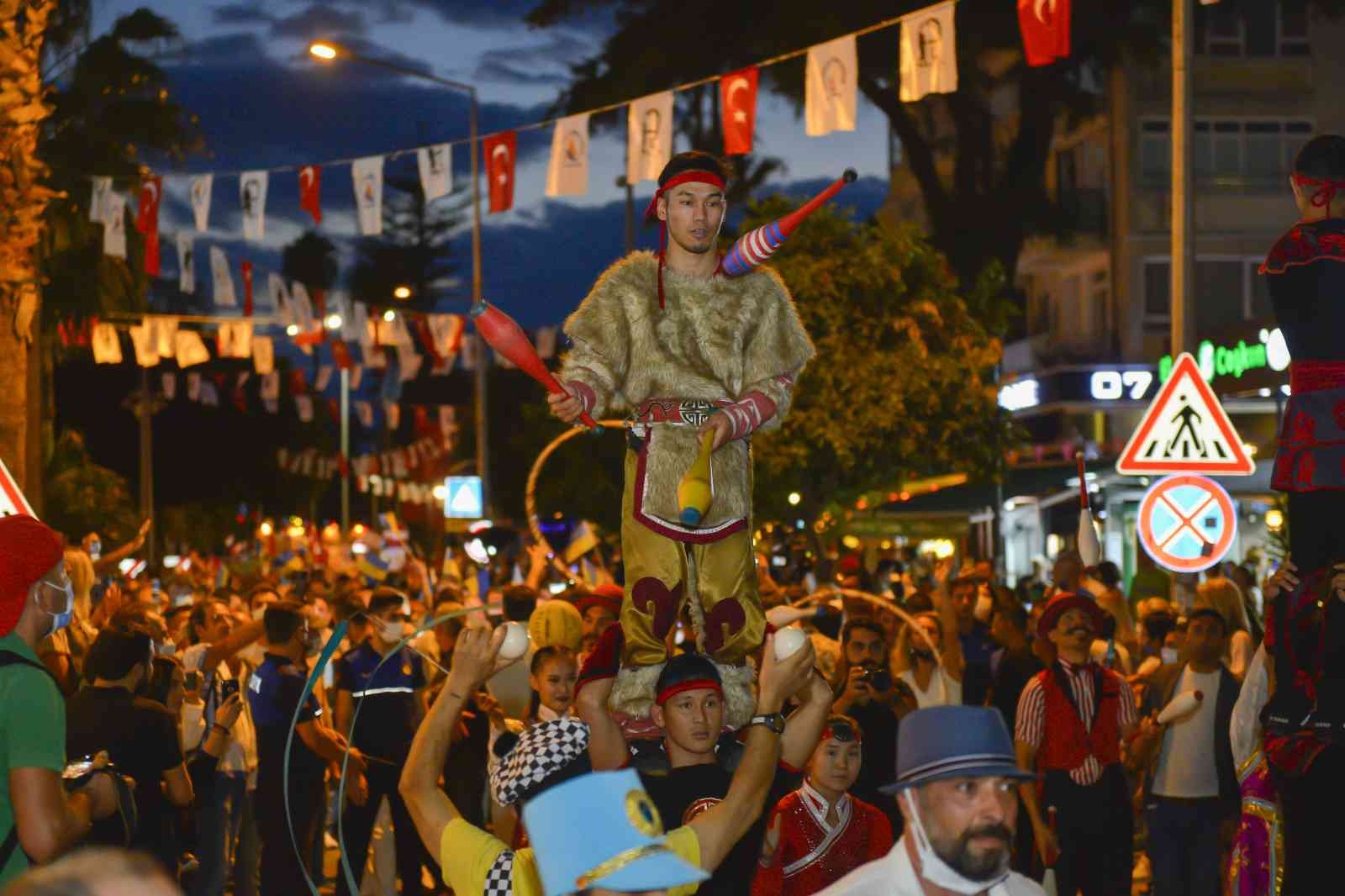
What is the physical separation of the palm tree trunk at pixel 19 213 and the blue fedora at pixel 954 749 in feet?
29.9

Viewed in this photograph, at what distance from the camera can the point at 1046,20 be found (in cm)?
1452

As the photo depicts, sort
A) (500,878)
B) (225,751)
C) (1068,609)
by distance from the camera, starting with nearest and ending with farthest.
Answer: (500,878), (1068,609), (225,751)

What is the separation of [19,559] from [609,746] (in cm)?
226

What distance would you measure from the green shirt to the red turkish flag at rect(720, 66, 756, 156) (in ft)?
43.7

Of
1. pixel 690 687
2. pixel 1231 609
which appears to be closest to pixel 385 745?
pixel 1231 609

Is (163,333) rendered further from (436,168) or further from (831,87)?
(831,87)

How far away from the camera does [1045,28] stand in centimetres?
1452

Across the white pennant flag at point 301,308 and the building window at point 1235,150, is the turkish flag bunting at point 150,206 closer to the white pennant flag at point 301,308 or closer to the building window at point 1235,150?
the white pennant flag at point 301,308

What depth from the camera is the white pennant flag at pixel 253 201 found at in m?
23.1

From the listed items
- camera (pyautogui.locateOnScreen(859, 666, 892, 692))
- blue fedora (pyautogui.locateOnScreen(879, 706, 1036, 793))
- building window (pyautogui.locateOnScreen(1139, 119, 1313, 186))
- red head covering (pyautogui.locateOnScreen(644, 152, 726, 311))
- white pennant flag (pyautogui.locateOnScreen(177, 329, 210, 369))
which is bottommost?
Result: camera (pyautogui.locateOnScreen(859, 666, 892, 692))

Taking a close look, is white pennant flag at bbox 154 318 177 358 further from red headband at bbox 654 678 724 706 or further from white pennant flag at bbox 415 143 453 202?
red headband at bbox 654 678 724 706

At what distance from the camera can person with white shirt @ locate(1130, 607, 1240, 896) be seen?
390 inches

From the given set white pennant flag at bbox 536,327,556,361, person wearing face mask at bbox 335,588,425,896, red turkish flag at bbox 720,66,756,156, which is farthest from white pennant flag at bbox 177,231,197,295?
person wearing face mask at bbox 335,588,425,896

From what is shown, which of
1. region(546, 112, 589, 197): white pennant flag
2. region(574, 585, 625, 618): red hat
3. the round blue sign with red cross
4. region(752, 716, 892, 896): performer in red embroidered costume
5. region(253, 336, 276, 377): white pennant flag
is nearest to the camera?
region(752, 716, 892, 896): performer in red embroidered costume
